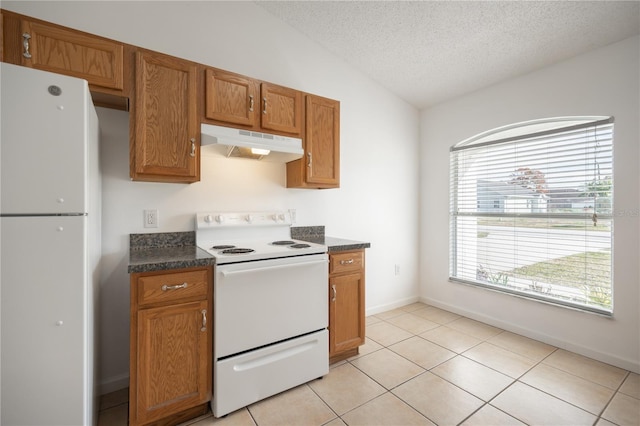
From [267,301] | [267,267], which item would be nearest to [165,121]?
[267,267]

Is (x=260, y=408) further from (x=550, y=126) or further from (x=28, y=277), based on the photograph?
(x=550, y=126)

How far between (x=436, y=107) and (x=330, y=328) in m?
2.94

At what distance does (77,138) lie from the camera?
47.2 inches

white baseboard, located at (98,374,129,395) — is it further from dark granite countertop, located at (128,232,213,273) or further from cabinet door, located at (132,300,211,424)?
dark granite countertop, located at (128,232,213,273)

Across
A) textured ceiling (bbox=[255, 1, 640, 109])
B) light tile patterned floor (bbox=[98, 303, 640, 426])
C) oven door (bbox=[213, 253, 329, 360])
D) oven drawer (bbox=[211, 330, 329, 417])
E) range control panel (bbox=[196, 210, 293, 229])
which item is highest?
textured ceiling (bbox=[255, 1, 640, 109])

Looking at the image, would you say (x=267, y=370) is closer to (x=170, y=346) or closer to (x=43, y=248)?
(x=170, y=346)

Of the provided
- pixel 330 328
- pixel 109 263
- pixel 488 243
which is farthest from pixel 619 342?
pixel 109 263

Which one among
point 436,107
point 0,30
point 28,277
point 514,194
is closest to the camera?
point 28,277

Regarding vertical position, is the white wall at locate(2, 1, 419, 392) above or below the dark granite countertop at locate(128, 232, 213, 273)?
above

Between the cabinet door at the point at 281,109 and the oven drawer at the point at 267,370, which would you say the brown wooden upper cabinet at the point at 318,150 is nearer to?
the cabinet door at the point at 281,109

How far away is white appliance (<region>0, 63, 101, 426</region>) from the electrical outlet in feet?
2.64

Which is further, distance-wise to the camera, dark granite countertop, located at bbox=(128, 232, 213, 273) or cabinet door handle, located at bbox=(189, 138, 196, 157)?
cabinet door handle, located at bbox=(189, 138, 196, 157)

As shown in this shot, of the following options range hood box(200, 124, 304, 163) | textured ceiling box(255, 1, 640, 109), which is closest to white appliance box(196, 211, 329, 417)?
range hood box(200, 124, 304, 163)

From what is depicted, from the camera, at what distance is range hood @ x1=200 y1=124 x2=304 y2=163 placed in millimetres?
1858
